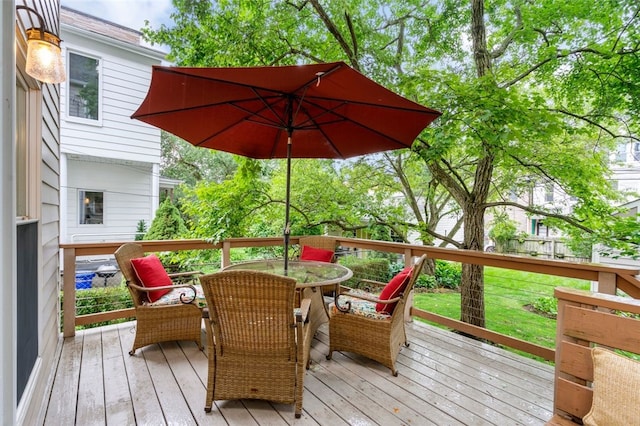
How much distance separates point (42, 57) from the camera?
1.58 meters

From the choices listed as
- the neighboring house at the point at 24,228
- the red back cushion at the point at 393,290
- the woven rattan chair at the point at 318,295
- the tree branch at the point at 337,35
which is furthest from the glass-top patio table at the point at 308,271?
the tree branch at the point at 337,35

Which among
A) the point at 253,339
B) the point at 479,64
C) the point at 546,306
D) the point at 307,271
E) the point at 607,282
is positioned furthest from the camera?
the point at 546,306

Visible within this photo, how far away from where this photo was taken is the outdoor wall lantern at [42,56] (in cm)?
156

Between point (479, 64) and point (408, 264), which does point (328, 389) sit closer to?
point (408, 264)

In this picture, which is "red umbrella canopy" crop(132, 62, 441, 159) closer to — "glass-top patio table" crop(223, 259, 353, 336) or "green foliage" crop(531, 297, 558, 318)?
"glass-top patio table" crop(223, 259, 353, 336)

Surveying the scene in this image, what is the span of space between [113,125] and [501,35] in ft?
25.0

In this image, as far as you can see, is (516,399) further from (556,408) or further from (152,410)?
(152,410)

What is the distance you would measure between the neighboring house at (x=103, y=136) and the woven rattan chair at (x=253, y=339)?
6.04 m

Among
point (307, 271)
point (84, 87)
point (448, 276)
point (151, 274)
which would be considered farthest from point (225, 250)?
point (448, 276)

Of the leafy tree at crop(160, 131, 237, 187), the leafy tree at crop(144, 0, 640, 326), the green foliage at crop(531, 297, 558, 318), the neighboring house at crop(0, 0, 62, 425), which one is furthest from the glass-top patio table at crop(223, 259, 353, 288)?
the leafy tree at crop(160, 131, 237, 187)

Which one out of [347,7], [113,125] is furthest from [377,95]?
[113,125]

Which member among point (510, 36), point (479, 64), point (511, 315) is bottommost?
point (511, 315)

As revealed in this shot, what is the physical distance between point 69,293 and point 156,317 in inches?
45.0

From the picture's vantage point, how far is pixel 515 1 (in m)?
4.76
